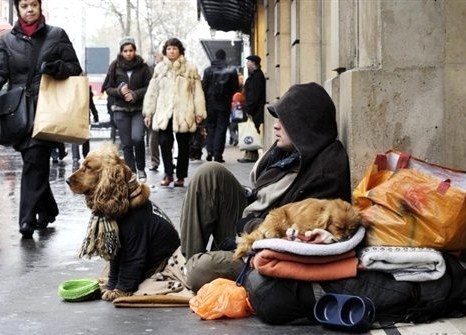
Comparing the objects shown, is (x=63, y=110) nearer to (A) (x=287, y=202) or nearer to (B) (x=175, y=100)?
(A) (x=287, y=202)

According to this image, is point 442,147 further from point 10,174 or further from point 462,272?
point 10,174

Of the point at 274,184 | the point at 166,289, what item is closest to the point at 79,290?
the point at 166,289

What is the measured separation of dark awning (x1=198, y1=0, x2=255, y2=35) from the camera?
29.9 meters

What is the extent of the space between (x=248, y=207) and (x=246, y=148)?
13491 millimetres

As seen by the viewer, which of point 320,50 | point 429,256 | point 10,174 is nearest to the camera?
point 429,256

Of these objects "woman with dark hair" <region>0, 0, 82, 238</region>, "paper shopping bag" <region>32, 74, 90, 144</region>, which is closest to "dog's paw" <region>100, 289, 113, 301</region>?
"paper shopping bag" <region>32, 74, 90, 144</region>

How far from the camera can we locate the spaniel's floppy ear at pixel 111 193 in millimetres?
6309

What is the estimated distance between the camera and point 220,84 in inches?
735

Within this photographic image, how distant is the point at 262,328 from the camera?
5602mm

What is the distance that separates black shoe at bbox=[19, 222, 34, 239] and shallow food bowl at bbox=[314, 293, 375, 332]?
4302mm

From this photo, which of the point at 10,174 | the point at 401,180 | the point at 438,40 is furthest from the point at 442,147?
the point at 10,174

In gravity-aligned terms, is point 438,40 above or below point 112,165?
above

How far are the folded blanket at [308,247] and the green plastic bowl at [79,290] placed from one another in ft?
4.67

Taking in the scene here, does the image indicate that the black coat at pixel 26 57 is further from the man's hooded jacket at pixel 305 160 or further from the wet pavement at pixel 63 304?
the man's hooded jacket at pixel 305 160
